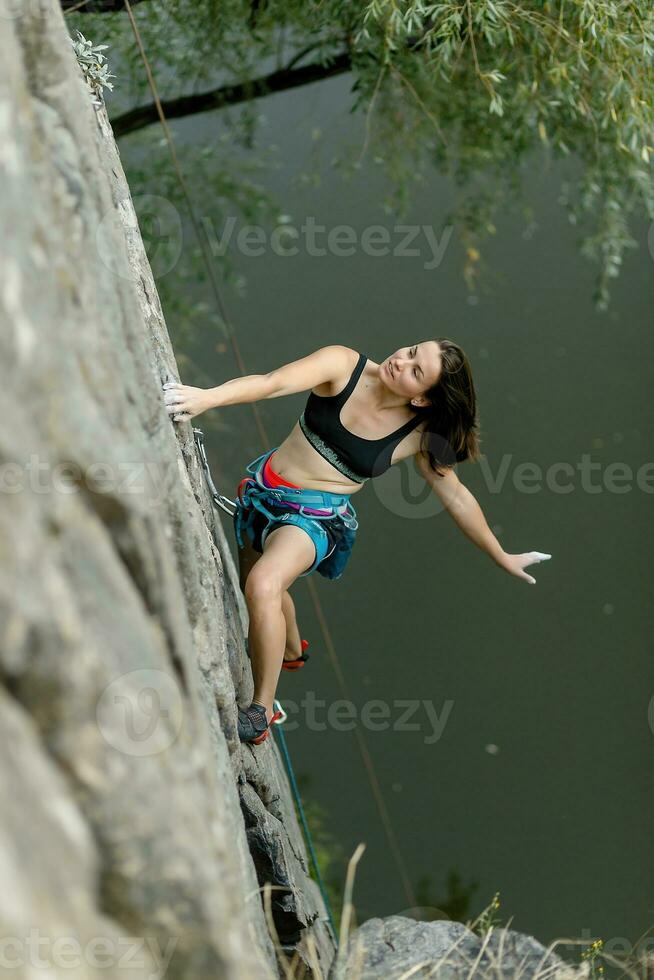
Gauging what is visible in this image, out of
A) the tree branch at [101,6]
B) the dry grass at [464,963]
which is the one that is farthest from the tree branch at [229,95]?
the dry grass at [464,963]

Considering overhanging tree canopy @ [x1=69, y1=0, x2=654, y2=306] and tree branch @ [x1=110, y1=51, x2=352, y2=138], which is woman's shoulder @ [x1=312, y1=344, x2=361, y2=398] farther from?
tree branch @ [x1=110, y1=51, x2=352, y2=138]

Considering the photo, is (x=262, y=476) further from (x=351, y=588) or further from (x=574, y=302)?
(x=574, y=302)

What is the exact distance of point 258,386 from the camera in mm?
1908

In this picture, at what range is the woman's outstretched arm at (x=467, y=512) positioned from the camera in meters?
2.36

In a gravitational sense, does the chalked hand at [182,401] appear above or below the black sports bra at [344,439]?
above

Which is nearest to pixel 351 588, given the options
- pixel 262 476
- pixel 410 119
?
pixel 410 119

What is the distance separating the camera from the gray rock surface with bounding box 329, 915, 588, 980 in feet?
7.12

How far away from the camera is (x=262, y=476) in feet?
7.64

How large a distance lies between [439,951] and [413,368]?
1.50 m

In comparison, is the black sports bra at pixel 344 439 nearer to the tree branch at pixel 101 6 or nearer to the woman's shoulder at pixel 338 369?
the woman's shoulder at pixel 338 369

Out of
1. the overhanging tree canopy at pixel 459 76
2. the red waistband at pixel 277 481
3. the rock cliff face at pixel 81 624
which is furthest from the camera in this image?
the overhanging tree canopy at pixel 459 76

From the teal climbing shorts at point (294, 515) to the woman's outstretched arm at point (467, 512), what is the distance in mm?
223

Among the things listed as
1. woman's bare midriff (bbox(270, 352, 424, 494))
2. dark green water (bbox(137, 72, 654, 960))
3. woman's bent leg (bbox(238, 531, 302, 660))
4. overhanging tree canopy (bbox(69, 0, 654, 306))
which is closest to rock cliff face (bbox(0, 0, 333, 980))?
woman's bare midriff (bbox(270, 352, 424, 494))

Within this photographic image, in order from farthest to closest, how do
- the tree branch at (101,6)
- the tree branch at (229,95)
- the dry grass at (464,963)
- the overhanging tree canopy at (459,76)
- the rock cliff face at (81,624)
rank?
the tree branch at (229,95) < the tree branch at (101,6) < the overhanging tree canopy at (459,76) < the dry grass at (464,963) < the rock cliff face at (81,624)
